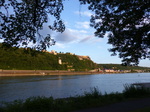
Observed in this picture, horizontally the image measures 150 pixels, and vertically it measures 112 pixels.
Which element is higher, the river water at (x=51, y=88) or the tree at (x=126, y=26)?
the tree at (x=126, y=26)

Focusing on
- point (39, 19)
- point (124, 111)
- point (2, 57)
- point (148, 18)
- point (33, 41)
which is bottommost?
point (124, 111)

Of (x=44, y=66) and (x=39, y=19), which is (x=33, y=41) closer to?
(x=39, y=19)

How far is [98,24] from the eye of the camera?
12.3 m

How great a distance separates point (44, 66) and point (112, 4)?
144769 mm

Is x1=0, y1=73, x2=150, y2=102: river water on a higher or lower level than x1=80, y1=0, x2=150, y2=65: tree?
lower

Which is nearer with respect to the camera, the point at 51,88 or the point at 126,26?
the point at 126,26

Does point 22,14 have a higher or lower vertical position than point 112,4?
lower

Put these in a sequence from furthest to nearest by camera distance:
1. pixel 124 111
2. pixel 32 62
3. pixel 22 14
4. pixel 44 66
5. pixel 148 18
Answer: pixel 44 66
pixel 32 62
pixel 148 18
pixel 124 111
pixel 22 14

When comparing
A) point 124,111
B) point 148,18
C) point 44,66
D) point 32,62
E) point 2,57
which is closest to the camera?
point 124,111

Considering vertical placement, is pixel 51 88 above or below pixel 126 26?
below

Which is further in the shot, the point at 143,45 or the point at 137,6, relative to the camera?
the point at 143,45

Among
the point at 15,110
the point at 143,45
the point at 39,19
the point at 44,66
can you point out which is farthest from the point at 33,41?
the point at 44,66

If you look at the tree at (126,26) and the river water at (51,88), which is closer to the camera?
the tree at (126,26)

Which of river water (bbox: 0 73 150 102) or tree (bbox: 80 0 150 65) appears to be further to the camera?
river water (bbox: 0 73 150 102)
